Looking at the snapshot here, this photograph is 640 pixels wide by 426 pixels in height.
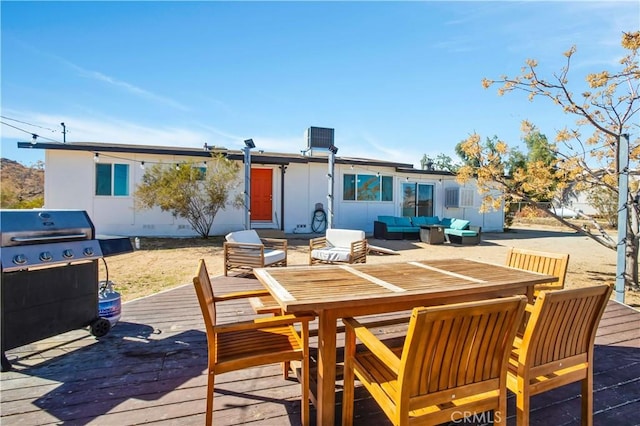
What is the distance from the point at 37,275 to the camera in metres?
2.41

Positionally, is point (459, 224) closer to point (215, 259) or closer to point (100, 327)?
point (215, 259)

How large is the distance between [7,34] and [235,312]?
9.88 meters

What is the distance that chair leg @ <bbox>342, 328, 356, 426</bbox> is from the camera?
1.66m

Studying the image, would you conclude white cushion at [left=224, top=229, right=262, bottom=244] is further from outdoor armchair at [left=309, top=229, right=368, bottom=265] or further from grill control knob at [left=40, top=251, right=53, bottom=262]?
grill control knob at [left=40, top=251, right=53, bottom=262]

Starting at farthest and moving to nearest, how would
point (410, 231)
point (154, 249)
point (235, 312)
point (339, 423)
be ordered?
point (410, 231)
point (154, 249)
point (235, 312)
point (339, 423)

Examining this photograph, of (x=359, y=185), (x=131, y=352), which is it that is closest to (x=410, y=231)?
(x=359, y=185)

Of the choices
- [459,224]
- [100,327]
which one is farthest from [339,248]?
[459,224]

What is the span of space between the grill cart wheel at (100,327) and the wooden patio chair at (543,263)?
12.6 ft

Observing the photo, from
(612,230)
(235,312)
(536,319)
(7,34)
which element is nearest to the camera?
(536,319)

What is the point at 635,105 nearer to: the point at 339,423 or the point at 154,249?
the point at 339,423

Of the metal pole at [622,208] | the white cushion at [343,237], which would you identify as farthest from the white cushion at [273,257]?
the metal pole at [622,208]

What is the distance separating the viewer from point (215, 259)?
7289 mm

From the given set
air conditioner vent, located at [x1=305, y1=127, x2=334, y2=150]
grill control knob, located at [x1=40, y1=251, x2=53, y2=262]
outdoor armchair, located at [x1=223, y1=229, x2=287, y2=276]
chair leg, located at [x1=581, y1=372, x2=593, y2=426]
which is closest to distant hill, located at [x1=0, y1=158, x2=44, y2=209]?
outdoor armchair, located at [x1=223, y1=229, x2=287, y2=276]

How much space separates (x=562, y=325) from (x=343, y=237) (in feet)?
15.6
